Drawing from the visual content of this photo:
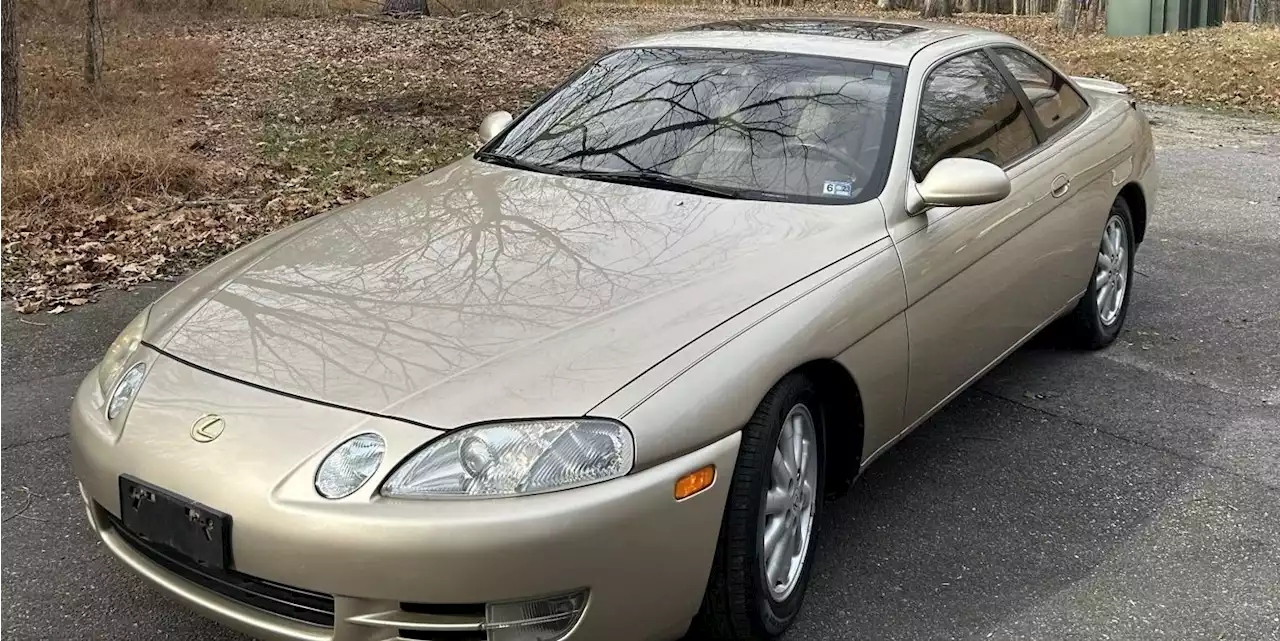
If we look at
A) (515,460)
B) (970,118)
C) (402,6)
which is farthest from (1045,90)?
(402,6)

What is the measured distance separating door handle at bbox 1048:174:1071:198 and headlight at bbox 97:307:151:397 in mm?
3163

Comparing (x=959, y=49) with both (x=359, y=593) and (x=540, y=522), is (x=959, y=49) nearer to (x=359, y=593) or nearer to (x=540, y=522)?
(x=540, y=522)

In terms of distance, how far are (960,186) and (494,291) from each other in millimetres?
1434

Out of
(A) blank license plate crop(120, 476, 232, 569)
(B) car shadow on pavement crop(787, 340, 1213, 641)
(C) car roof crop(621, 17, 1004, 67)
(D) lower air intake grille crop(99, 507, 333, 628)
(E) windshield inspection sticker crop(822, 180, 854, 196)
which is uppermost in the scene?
(C) car roof crop(621, 17, 1004, 67)

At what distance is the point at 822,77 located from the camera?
12.7ft

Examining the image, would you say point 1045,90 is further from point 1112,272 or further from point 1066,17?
point 1066,17

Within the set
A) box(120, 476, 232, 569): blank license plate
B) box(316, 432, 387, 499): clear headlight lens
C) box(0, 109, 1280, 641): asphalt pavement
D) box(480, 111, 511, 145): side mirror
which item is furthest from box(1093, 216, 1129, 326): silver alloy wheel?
box(120, 476, 232, 569): blank license plate

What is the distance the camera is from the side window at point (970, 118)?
3.77 m

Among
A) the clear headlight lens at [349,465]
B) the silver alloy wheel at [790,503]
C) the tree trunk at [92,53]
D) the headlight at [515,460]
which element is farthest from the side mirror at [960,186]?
the tree trunk at [92,53]

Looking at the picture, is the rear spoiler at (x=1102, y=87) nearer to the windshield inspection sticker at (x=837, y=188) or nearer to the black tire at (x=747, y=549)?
the windshield inspection sticker at (x=837, y=188)

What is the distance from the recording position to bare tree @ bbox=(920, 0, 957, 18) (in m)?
24.3

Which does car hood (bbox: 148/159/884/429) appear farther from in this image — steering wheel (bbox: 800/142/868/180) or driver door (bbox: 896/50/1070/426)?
driver door (bbox: 896/50/1070/426)

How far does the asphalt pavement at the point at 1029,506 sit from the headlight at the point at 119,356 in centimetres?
62

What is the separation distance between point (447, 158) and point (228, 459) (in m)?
6.59
